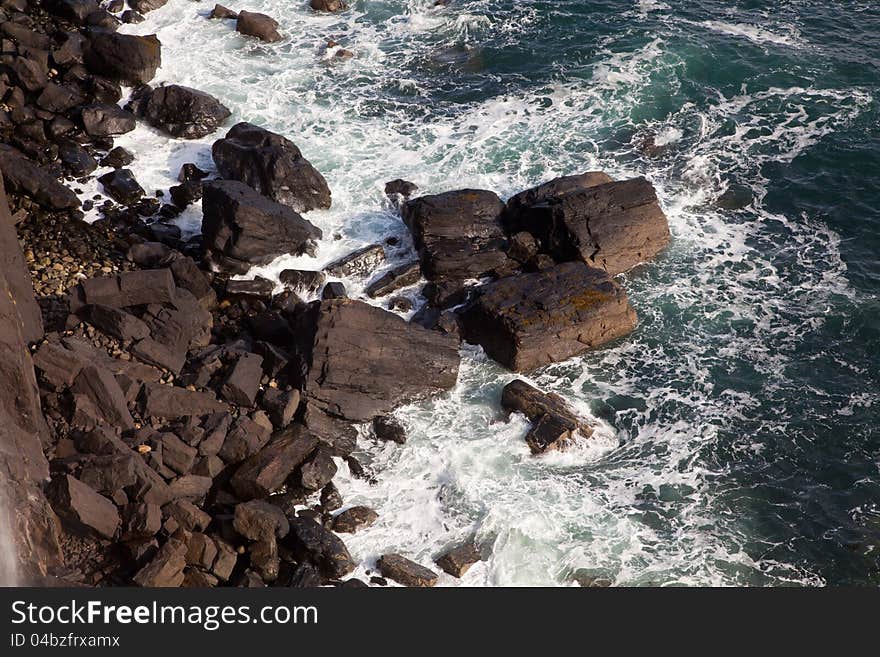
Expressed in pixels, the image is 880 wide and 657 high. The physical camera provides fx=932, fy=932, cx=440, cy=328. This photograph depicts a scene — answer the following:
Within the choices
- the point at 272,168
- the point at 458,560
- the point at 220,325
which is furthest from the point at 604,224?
the point at 458,560

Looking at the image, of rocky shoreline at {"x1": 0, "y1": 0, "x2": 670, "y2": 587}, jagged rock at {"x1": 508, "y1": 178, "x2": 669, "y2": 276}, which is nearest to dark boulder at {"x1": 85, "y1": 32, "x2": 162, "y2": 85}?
rocky shoreline at {"x1": 0, "y1": 0, "x2": 670, "y2": 587}

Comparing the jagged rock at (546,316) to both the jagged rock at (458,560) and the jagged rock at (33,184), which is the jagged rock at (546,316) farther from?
the jagged rock at (33,184)

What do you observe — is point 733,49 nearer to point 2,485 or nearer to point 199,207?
point 199,207

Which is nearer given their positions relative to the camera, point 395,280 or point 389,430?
point 389,430

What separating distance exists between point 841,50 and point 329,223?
23.3m

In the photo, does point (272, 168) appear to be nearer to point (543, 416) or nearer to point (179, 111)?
point (179, 111)

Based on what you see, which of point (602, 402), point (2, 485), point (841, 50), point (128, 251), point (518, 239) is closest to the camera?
point (2, 485)

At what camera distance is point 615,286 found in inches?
1078

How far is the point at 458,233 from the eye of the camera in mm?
29328

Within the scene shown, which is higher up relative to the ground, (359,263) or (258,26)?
(258,26)

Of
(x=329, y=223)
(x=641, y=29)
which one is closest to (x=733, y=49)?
(x=641, y=29)

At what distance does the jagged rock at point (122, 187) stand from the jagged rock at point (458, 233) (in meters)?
8.62

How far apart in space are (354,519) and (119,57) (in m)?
21.3

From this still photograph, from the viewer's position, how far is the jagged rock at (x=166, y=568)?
18.9 metres
